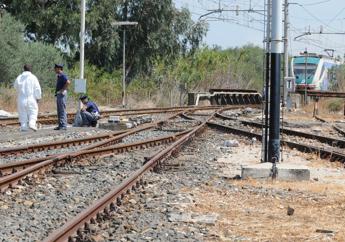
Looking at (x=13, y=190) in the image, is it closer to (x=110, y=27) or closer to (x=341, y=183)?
(x=341, y=183)

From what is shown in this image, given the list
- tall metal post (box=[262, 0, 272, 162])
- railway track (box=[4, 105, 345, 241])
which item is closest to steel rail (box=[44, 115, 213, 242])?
railway track (box=[4, 105, 345, 241])

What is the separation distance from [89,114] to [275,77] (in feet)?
36.3

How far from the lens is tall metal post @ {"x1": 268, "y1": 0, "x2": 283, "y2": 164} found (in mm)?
11564

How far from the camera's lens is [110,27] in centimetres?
4806

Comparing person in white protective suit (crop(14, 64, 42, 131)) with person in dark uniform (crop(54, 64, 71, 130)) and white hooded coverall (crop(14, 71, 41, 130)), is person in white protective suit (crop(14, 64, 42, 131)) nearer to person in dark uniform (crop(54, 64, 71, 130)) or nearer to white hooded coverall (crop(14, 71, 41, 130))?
white hooded coverall (crop(14, 71, 41, 130))

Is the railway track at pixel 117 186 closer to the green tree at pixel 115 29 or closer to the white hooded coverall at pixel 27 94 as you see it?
the white hooded coverall at pixel 27 94

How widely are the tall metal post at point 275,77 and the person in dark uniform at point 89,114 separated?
10.7 meters

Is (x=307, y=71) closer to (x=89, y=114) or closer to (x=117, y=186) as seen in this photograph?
(x=89, y=114)

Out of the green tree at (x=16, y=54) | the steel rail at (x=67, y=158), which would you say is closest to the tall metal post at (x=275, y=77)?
the steel rail at (x=67, y=158)

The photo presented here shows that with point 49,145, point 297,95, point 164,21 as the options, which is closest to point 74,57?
point 164,21

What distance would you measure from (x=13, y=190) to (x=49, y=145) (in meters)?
5.60

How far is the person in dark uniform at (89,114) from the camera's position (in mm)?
21766

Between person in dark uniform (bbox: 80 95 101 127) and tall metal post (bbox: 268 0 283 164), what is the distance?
10680 mm

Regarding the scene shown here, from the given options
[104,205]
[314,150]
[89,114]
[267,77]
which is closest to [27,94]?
[89,114]
